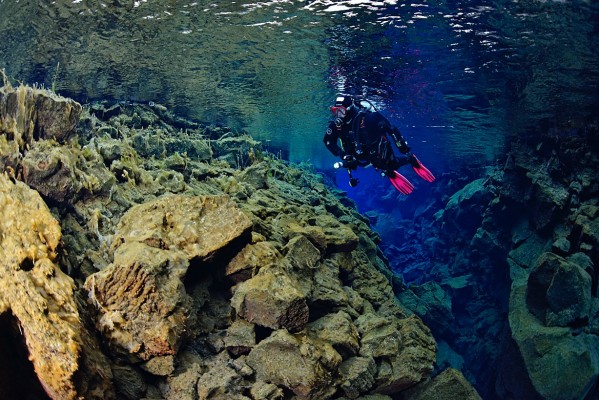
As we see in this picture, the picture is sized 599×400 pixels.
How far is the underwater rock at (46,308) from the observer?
10.4 ft

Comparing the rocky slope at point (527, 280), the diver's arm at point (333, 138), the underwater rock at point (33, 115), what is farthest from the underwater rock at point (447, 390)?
the underwater rock at point (33, 115)

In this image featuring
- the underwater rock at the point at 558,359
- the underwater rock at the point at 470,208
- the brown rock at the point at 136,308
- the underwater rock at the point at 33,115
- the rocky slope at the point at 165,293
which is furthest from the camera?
the underwater rock at the point at 470,208

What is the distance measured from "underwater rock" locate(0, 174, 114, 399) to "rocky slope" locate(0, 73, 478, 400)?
1cm

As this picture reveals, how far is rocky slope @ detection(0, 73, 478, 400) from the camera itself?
3.56 metres

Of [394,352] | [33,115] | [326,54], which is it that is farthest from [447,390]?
[326,54]

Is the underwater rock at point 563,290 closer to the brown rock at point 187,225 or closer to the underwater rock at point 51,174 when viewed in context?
the brown rock at point 187,225

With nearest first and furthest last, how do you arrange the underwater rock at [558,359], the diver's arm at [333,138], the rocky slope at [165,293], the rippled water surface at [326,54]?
the rocky slope at [165,293]
the underwater rock at [558,359]
the diver's arm at [333,138]
the rippled water surface at [326,54]

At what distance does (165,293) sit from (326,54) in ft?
38.3

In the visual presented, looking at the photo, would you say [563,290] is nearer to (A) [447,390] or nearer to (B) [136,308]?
(A) [447,390]

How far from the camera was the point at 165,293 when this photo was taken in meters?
4.29

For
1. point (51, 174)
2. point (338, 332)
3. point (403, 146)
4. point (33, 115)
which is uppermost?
point (33, 115)

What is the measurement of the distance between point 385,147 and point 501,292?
11455 millimetres

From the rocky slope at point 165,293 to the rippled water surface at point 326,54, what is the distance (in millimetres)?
5827

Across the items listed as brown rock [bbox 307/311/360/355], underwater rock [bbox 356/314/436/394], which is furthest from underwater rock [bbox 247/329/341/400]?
underwater rock [bbox 356/314/436/394]
